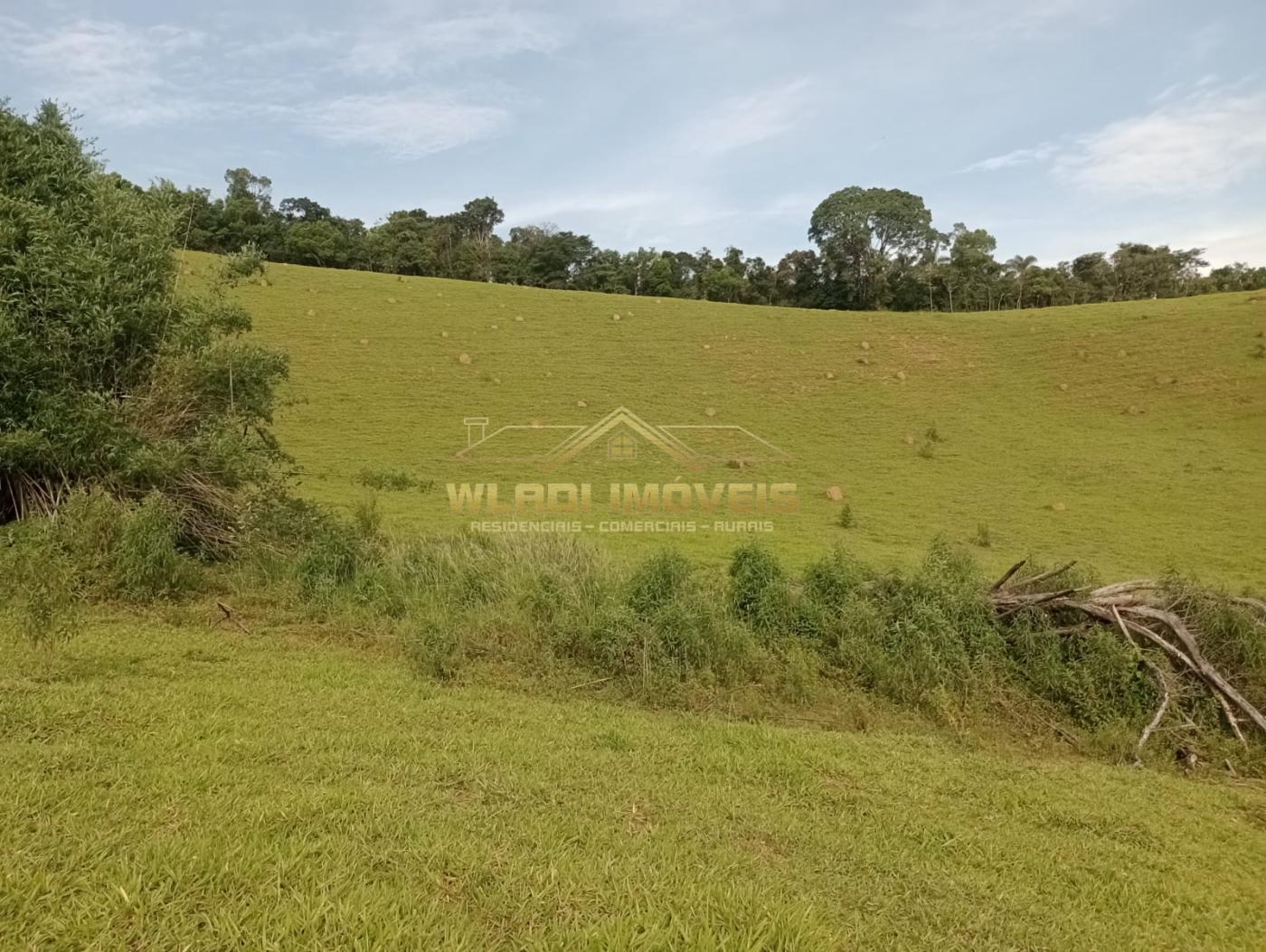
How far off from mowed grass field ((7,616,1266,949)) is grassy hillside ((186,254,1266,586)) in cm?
642

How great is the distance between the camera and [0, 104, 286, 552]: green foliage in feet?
28.1

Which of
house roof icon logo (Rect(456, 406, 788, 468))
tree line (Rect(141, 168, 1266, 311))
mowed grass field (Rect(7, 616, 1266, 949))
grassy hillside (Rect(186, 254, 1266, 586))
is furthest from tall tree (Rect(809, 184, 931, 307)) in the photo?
mowed grass field (Rect(7, 616, 1266, 949))

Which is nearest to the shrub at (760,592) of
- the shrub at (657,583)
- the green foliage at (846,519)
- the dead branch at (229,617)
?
the shrub at (657,583)

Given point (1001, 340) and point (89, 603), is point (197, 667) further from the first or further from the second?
point (1001, 340)

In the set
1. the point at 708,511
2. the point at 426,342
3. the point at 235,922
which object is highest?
the point at 426,342

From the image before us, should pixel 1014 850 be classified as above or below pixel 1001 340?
below

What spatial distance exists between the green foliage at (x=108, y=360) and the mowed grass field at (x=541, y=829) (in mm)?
4016

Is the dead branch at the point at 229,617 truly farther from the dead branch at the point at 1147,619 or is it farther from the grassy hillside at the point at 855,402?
the dead branch at the point at 1147,619

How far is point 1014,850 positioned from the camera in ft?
12.5

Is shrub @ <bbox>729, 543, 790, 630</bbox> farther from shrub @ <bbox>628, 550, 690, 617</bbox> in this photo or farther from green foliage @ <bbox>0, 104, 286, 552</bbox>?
green foliage @ <bbox>0, 104, 286, 552</bbox>

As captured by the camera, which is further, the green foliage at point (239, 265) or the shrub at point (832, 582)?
the green foliage at point (239, 265)

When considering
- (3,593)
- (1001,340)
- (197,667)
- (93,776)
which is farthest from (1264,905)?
(1001,340)

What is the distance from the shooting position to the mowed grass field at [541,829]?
2.50 meters

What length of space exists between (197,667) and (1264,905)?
7.00 meters
